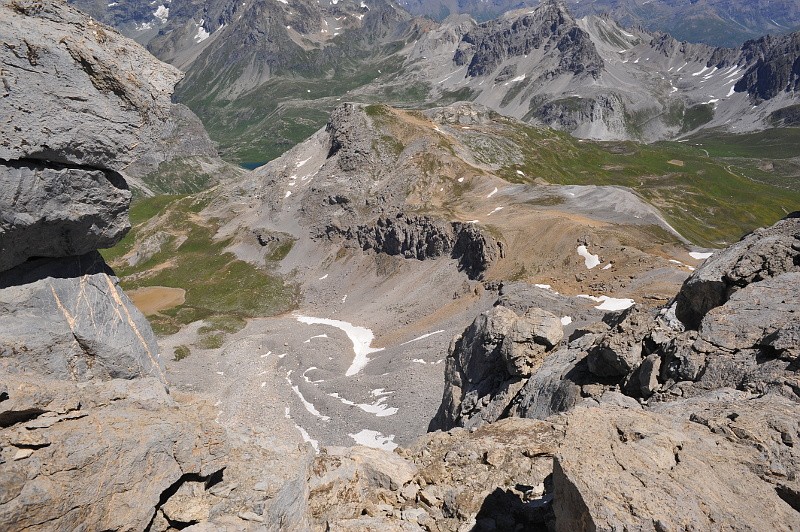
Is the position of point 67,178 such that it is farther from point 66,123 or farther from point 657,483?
point 657,483

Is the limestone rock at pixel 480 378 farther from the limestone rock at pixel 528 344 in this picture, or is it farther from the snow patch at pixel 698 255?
the snow patch at pixel 698 255

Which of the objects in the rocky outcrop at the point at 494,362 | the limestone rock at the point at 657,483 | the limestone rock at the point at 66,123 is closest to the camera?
the limestone rock at the point at 657,483

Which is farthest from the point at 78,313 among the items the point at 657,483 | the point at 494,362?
the point at 494,362

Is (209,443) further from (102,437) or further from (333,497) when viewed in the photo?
(333,497)

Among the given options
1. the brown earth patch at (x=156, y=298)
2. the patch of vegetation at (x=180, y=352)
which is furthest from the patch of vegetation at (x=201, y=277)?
the patch of vegetation at (x=180, y=352)

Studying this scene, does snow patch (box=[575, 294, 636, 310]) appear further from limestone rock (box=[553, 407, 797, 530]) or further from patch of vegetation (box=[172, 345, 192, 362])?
patch of vegetation (box=[172, 345, 192, 362])

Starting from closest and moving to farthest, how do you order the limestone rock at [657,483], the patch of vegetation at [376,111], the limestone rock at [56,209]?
the limestone rock at [657,483]
the limestone rock at [56,209]
the patch of vegetation at [376,111]

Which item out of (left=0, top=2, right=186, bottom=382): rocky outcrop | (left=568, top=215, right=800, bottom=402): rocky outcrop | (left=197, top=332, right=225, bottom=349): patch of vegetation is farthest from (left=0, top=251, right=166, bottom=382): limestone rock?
(left=197, top=332, right=225, bottom=349): patch of vegetation
